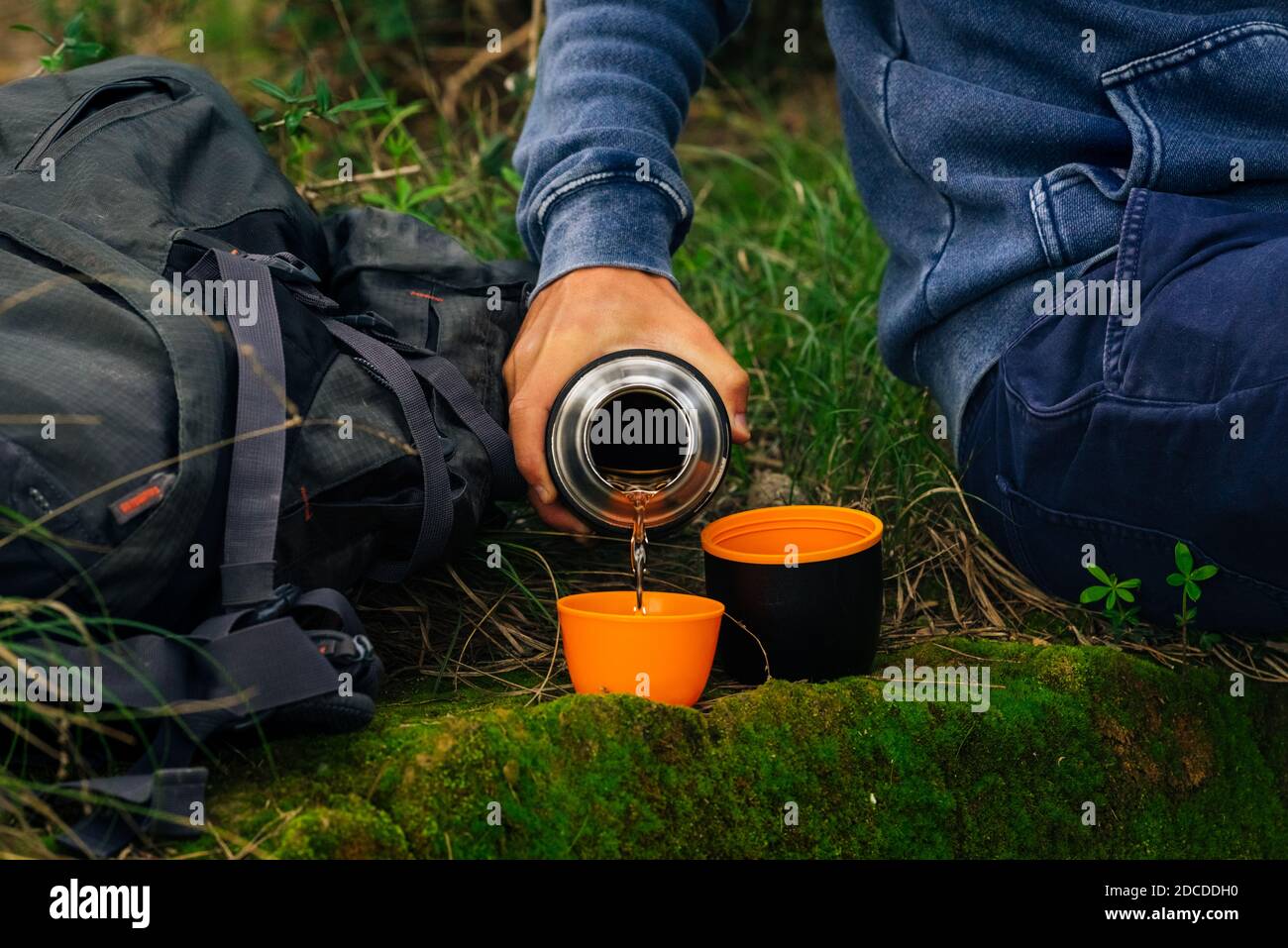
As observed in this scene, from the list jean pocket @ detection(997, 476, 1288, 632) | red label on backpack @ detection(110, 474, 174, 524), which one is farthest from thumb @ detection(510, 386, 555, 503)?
jean pocket @ detection(997, 476, 1288, 632)

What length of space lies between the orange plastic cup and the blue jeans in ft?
1.75

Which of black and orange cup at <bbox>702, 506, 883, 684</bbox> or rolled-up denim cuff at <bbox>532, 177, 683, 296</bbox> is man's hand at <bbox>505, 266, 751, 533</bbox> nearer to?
rolled-up denim cuff at <bbox>532, 177, 683, 296</bbox>

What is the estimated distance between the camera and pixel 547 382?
177 cm

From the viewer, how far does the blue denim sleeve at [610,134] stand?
75.9 inches

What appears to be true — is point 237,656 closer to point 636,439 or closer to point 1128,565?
point 636,439

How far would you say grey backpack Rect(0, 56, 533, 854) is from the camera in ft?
4.16

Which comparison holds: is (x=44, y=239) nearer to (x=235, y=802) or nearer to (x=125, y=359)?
(x=125, y=359)

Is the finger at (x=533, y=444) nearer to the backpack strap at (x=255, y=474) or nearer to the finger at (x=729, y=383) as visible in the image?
the finger at (x=729, y=383)

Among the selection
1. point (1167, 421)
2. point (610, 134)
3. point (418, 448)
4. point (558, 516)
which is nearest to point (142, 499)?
point (418, 448)

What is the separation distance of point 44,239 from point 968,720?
1213mm

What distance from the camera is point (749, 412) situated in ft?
8.41

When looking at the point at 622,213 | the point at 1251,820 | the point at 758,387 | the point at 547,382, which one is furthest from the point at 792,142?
the point at 1251,820

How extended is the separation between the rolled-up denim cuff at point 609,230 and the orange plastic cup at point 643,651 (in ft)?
1.81

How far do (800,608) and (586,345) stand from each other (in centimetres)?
47
